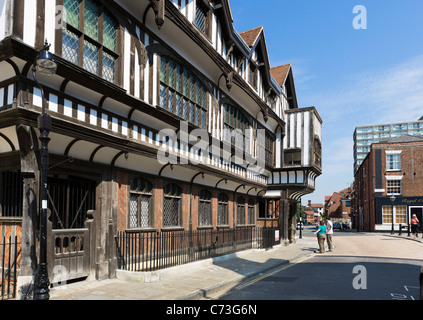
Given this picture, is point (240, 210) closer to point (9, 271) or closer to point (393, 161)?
point (9, 271)

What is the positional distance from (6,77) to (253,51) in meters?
14.8

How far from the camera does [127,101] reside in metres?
9.77

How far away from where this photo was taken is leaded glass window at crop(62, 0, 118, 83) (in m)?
8.27

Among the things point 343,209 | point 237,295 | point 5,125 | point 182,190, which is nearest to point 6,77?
point 5,125

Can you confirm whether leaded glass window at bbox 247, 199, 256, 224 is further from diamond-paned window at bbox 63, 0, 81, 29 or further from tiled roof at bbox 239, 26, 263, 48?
diamond-paned window at bbox 63, 0, 81, 29

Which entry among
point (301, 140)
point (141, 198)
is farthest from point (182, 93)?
point (301, 140)

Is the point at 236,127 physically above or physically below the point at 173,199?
above

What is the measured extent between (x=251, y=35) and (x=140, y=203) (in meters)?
13.0

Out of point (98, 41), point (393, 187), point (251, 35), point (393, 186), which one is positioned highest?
point (251, 35)

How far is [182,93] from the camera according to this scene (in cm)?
1321

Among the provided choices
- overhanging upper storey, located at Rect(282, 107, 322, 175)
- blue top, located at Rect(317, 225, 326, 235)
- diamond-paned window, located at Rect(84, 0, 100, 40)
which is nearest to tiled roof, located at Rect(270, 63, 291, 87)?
overhanging upper storey, located at Rect(282, 107, 322, 175)

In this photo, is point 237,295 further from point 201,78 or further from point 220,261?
point 201,78

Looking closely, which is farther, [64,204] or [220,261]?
[220,261]
